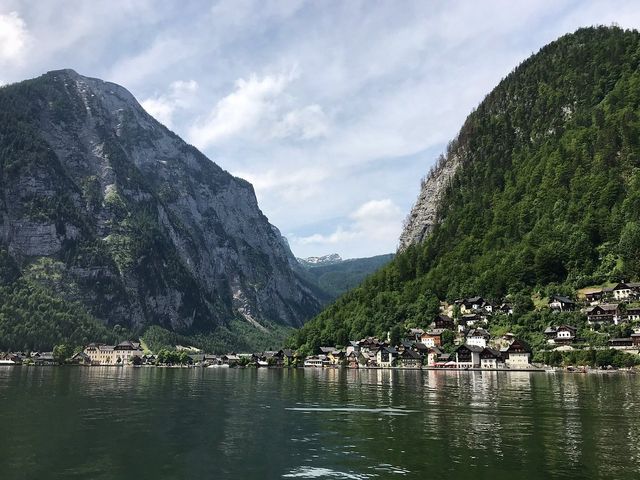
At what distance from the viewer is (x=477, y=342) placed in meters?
157

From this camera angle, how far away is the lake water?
1105 inches

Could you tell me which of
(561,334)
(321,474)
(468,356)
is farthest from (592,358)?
(321,474)

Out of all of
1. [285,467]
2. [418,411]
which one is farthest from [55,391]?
[285,467]

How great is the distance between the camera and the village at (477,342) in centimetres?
13000

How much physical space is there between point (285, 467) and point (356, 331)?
165 meters

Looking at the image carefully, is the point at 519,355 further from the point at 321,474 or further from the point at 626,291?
the point at 321,474

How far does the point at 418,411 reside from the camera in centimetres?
5125

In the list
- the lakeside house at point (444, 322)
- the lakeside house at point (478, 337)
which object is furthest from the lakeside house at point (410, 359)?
the lakeside house at point (478, 337)

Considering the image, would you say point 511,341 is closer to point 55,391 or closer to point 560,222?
point 560,222

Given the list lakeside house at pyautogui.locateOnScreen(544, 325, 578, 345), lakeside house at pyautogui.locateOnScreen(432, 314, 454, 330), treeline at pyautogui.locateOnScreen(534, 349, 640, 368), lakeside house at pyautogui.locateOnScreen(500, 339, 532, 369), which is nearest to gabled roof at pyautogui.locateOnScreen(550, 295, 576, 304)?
lakeside house at pyautogui.locateOnScreen(544, 325, 578, 345)

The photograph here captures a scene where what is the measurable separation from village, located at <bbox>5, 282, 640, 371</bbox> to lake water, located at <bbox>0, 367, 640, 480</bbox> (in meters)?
72.0

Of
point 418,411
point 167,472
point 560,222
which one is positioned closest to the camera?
point 167,472

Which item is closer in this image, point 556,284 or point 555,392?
point 555,392

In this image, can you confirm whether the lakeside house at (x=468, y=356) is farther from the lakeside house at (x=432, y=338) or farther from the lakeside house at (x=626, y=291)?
the lakeside house at (x=626, y=291)
